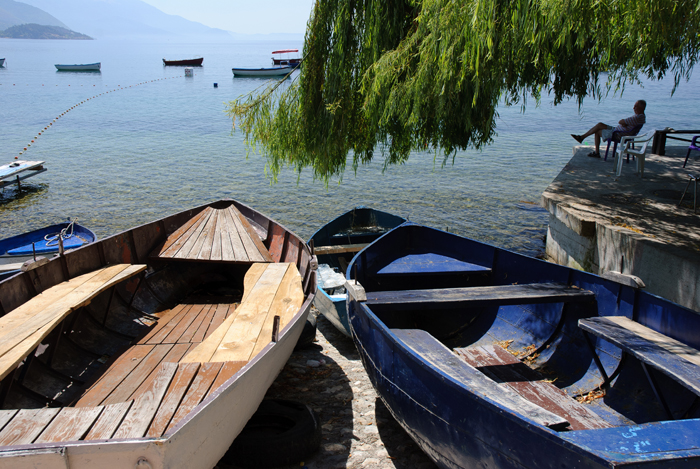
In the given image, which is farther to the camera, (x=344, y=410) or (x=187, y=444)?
(x=344, y=410)

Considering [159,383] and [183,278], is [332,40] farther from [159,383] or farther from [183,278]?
[159,383]

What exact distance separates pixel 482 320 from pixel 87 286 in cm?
488

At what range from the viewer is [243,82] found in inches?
2672

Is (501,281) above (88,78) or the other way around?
the other way around

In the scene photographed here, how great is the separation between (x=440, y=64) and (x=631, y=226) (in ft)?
14.0

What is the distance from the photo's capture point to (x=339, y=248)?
932cm

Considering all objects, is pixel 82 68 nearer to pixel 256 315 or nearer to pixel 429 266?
Answer: pixel 429 266

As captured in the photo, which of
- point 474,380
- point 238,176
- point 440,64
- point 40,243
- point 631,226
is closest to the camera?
point 474,380

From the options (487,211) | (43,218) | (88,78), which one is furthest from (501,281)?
(88,78)

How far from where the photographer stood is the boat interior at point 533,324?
14.1 ft

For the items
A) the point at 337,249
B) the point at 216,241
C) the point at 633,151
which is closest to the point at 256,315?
the point at 216,241

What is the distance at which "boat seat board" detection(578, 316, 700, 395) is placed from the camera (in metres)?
3.79

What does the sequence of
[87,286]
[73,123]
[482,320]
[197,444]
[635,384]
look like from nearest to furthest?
1. [197,444]
2. [635,384]
3. [87,286]
4. [482,320]
5. [73,123]

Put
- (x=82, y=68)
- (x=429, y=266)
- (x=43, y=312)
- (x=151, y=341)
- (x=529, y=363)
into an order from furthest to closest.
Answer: (x=82, y=68)
(x=429, y=266)
(x=151, y=341)
(x=529, y=363)
(x=43, y=312)
